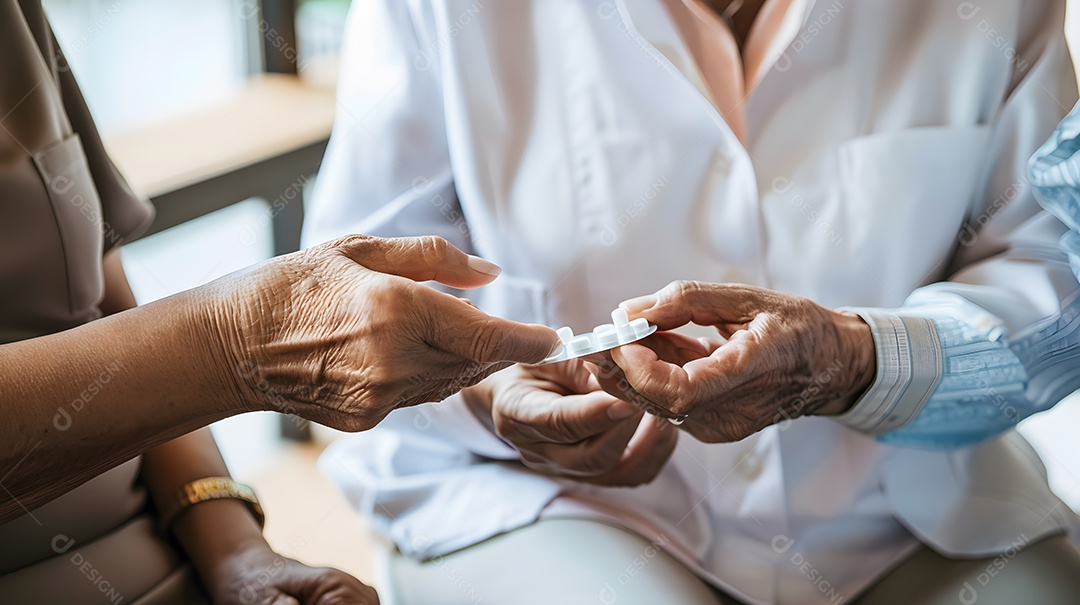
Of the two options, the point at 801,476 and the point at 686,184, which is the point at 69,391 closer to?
the point at 686,184

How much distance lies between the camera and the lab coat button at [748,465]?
1100 mm

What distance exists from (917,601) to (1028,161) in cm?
53

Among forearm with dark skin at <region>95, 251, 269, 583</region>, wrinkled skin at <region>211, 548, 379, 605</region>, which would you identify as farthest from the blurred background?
wrinkled skin at <region>211, 548, 379, 605</region>

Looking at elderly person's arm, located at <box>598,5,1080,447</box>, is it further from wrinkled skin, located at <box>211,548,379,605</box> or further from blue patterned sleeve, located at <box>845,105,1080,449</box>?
wrinkled skin, located at <box>211,548,379,605</box>

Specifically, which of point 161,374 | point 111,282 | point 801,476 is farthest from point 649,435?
point 111,282

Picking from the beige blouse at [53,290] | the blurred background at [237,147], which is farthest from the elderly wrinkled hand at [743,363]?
the blurred background at [237,147]

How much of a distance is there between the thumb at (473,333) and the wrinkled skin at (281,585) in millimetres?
308

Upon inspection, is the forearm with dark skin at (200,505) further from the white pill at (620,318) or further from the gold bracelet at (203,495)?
the white pill at (620,318)

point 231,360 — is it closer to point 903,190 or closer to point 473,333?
point 473,333

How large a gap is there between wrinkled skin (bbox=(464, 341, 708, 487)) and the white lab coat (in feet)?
0.15

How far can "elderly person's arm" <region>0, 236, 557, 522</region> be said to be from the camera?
0.71m

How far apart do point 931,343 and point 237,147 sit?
1426 millimetres

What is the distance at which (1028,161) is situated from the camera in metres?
1.06

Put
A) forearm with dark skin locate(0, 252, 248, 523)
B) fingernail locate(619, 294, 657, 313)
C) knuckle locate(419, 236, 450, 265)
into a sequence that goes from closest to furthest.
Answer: forearm with dark skin locate(0, 252, 248, 523)
knuckle locate(419, 236, 450, 265)
fingernail locate(619, 294, 657, 313)
